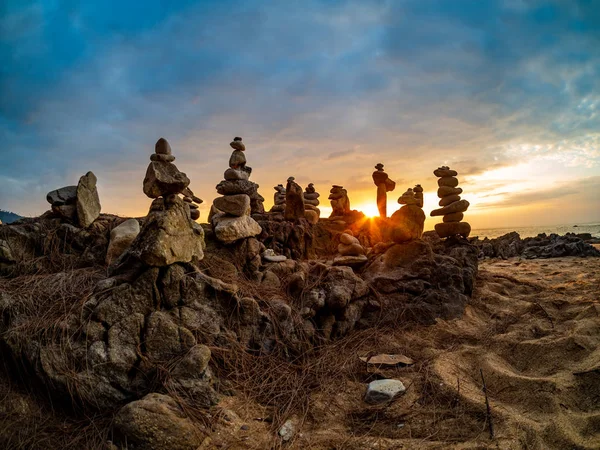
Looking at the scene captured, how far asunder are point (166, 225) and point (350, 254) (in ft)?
15.7

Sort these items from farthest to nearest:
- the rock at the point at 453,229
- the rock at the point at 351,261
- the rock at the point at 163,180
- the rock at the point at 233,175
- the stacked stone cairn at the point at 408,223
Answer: the rock at the point at 453,229
the rock at the point at 233,175
the rock at the point at 351,261
the stacked stone cairn at the point at 408,223
the rock at the point at 163,180

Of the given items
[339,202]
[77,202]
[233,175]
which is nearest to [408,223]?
[233,175]

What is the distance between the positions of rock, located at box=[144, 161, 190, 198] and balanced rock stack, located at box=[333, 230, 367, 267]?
3777 millimetres

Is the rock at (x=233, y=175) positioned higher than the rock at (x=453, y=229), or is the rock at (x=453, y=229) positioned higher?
the rock at (x=233, y=175)

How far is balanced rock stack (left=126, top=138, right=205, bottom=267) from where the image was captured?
410 centimetres

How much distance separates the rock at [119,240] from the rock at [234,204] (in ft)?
6.11

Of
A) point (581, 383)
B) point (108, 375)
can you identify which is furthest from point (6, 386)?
point (581, 383)

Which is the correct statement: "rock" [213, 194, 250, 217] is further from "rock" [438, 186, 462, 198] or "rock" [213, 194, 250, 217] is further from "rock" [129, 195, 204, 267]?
"rock" [438, 186, 462, 198]

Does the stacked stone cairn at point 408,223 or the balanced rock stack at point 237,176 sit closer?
the stacked stone cairn at point 408,223

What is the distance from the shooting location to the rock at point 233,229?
21.1 feet

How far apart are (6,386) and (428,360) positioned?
507 cm

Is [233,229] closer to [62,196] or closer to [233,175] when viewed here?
[233,175]

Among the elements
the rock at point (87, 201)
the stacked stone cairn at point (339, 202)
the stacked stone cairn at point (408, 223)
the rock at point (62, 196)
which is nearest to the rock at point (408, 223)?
the stacked stone cairn at point (408, 223)

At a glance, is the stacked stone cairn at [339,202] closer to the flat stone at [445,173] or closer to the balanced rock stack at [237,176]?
the flat stone at [445,173]
